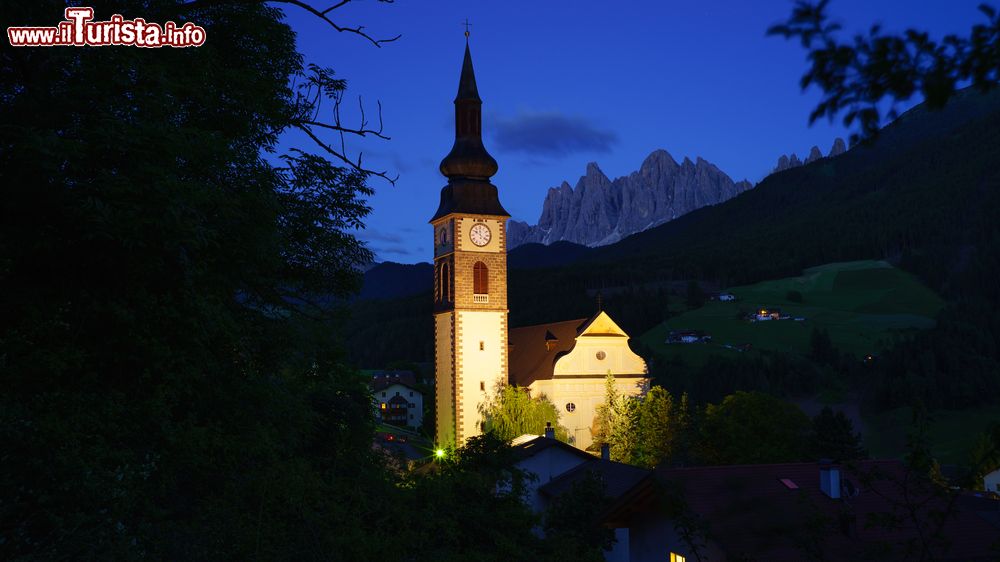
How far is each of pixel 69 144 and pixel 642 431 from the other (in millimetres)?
39606

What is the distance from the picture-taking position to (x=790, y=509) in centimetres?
1035

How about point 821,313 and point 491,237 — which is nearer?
point 491,237

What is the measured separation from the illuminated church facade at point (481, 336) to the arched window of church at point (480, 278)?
59mm

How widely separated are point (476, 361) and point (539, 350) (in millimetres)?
6323

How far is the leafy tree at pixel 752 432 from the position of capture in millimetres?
45500

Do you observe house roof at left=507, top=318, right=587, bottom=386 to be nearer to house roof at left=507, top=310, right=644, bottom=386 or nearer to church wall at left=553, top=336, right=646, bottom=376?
house roof at left=507, top=310, right=644, bottom=386

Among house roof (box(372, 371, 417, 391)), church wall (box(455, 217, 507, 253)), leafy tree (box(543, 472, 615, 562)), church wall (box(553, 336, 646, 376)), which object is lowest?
house roof (box(372, 371, 417, 391))

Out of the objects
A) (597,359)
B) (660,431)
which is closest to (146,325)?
(660,431)

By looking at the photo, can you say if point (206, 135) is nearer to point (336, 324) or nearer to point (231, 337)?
point (231, 337)

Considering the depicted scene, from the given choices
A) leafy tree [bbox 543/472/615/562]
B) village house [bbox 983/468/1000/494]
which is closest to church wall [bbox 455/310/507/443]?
leafy tree [bbox 543/472/615/562]

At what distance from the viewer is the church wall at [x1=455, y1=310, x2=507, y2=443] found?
53.5 m

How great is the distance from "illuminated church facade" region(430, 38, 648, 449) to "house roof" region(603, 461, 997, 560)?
30654 mm

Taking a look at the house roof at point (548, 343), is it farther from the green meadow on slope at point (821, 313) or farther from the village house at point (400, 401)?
the village house at point (400, 401)

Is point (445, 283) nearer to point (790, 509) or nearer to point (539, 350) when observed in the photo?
point (539, 350)
